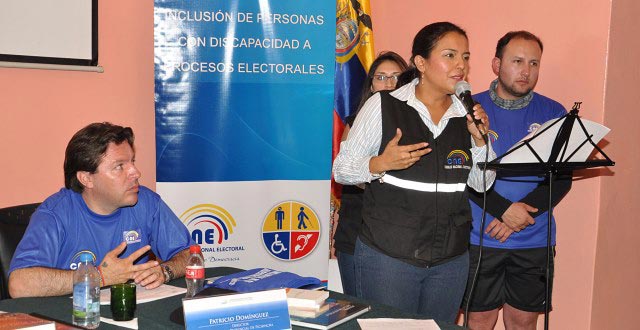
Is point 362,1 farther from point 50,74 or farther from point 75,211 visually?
point 75,211

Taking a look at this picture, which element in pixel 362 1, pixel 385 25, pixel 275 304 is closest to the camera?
pixel 275 304

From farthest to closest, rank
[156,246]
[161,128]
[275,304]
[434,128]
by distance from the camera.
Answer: [161,128], [156,246], [434,128], [275,304]

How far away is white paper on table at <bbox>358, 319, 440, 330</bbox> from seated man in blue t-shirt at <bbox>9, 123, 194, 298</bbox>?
781 mm

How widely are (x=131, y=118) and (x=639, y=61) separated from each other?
9.07ft

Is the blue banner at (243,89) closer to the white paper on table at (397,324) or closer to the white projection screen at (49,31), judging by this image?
the white projection screen at (49,31)

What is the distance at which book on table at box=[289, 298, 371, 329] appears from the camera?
2.01m

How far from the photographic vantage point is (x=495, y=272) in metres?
3.63

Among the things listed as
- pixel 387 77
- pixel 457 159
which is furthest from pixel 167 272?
pixel 387 77

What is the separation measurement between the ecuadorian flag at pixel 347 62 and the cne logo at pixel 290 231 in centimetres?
32

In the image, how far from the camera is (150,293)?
2.33 meters

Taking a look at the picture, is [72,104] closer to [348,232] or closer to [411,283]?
[348,232]

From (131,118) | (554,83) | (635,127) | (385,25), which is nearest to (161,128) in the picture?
(131,118)

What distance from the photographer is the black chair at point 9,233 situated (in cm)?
251

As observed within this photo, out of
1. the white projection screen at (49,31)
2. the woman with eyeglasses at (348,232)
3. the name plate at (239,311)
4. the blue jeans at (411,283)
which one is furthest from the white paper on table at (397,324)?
the white projection screen at (49,31)
